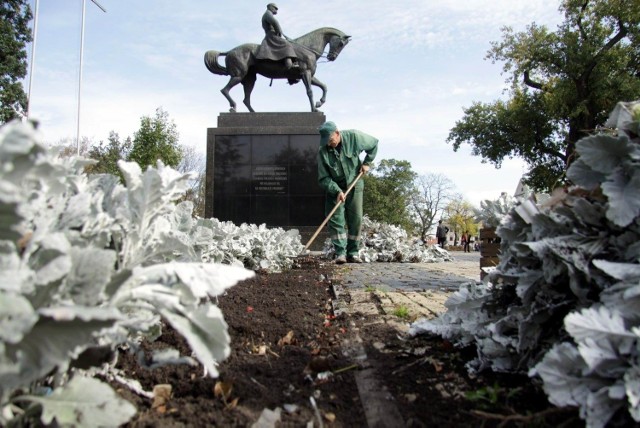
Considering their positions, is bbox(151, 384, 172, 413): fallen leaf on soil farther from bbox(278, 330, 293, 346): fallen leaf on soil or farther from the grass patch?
the grass patch

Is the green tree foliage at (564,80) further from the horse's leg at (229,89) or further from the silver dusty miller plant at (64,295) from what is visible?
the silver dusty miller plant at (64,295)

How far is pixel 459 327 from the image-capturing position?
84.1 inches

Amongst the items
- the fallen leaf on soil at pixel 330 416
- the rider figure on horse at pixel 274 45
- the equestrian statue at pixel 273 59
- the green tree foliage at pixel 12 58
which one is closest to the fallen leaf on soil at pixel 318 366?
the fallen leaf on soil at pixel 330 416

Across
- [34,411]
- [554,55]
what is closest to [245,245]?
[34,411]

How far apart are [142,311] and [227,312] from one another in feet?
5.12

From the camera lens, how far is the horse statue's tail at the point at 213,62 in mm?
14594

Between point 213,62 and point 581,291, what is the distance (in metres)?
14.8

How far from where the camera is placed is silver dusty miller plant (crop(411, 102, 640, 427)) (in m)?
1.18

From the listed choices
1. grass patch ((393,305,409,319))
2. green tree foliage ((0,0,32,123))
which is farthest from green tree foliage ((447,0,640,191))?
green tree foliage ((0,0,32,123))

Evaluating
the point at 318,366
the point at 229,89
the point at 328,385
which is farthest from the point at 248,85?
the point at 328,385

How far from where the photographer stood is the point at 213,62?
Answer: 14625mm

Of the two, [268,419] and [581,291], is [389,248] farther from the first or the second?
[268,419]

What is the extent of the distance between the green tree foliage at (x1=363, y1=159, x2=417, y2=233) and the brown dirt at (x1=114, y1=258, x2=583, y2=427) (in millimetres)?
53325

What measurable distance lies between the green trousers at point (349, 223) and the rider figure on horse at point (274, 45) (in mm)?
7397
